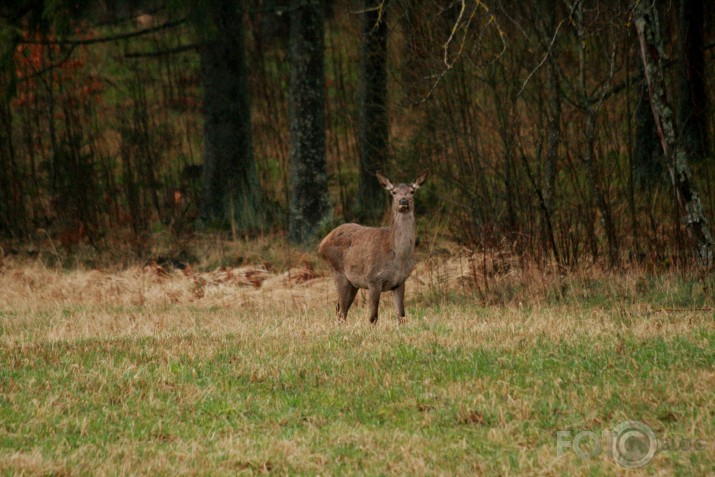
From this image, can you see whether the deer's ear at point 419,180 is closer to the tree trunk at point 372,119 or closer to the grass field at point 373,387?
the grass field at point 373,387

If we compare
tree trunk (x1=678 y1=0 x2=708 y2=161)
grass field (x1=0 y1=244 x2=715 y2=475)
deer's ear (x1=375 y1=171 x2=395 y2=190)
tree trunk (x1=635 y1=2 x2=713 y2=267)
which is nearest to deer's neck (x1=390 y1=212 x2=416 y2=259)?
deer's ear (x1=375 y1=171 x2=395 y2=190)

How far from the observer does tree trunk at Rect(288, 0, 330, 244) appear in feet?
56.4

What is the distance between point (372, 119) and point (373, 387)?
37.3 ft

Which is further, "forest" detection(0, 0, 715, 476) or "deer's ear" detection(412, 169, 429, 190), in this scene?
"deer's ear" detection(412, 169, 429, 190)

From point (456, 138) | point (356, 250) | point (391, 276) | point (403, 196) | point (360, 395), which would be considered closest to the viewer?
point (360, 395)

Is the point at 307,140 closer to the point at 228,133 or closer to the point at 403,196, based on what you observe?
the point at 228,133

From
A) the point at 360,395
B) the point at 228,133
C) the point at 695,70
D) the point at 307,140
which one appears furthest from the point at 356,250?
the point at 228,133

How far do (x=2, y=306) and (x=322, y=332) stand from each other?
5452 millimetres

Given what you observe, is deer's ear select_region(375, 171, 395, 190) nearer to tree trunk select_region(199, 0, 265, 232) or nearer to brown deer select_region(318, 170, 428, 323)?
brown deer select_region(318, 170, 428, 323)

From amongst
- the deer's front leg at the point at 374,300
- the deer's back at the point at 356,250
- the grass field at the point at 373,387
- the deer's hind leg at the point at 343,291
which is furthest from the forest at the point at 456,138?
the deer's front leg at the point at 374,300

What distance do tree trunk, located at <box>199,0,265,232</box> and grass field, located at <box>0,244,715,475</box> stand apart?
271 inches

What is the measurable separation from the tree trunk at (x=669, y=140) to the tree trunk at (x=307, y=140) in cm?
649

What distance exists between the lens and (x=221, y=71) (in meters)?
18.9

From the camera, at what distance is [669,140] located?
12.1m
